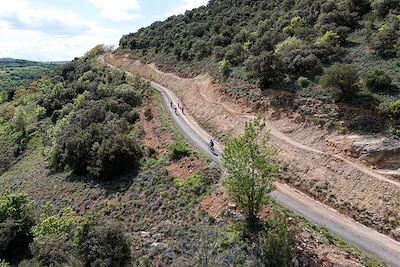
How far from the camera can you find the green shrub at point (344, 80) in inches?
1281

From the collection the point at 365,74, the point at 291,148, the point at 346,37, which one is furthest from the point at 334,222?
the point at 346,37

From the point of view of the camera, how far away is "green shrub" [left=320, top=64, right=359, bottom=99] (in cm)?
3253

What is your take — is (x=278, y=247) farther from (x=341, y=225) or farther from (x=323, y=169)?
(x=323, y=169)

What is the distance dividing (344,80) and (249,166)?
624 inches

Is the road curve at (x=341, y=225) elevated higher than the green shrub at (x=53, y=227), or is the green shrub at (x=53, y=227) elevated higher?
the road curve at (x=341, y=225)

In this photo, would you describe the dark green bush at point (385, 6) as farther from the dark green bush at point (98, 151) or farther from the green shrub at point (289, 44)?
the dark green bush at point (98, 151)

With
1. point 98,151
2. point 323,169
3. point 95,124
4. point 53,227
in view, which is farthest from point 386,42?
point 53,227

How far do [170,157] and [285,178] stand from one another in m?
12.2

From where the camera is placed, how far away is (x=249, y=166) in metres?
21.8

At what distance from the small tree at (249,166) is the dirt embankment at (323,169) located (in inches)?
252

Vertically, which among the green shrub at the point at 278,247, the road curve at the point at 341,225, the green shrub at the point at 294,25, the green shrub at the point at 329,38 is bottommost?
the road curve at the point at 341,225

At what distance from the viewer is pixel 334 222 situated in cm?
2486

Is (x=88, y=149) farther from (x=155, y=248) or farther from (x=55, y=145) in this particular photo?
(x=155, y=248)

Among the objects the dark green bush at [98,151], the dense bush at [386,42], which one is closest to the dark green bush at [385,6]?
the dense bush at [386,42]
